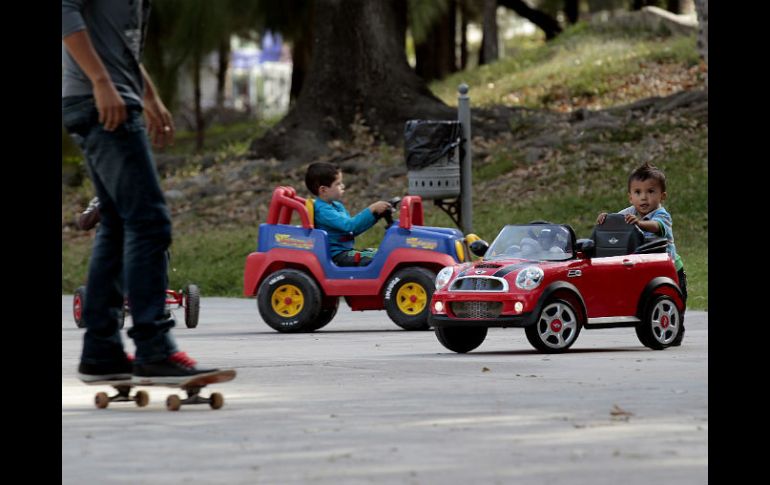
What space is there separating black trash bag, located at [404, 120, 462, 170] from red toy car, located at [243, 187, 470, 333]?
417cm

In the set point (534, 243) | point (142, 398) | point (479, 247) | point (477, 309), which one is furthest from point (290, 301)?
point (142, 398)

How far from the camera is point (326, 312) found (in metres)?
13.0

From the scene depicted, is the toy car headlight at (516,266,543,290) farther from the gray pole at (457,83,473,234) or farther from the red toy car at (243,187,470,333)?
the gray pole at (457,83,473,234)

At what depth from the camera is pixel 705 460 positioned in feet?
18.0

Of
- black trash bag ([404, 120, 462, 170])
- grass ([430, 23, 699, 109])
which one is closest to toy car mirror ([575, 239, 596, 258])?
black trash bag ([404, 120, 462, 170])

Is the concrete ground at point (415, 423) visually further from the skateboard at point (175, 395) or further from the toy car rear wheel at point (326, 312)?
the toy car rear wheel at point (326, 312)

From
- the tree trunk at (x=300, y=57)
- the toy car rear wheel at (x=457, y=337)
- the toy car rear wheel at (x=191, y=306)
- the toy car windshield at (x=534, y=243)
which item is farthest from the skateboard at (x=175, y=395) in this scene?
the tree trunk at (x=300, y=57)

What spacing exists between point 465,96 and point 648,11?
19.9 m

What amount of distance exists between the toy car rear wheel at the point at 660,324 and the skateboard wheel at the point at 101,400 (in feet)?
14.1

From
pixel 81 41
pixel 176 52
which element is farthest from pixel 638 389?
pixel 176 52

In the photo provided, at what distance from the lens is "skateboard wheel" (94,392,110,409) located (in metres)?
7.02
